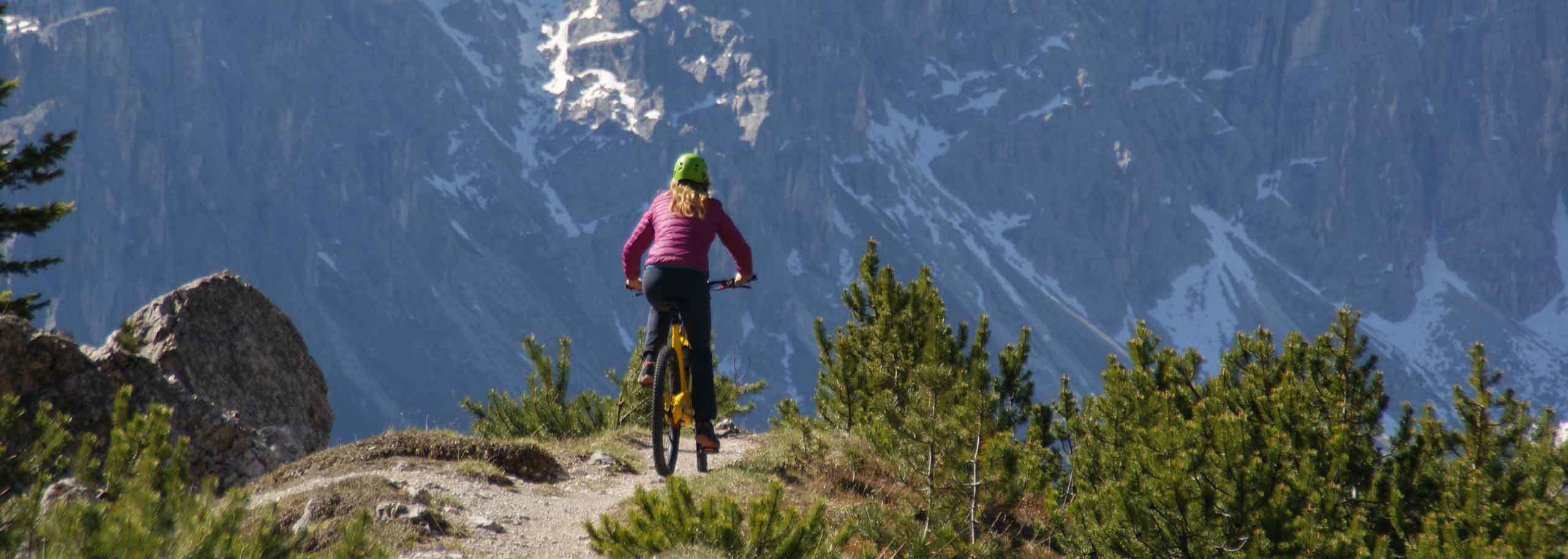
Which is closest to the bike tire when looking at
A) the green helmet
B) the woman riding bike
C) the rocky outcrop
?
the woman riding bike

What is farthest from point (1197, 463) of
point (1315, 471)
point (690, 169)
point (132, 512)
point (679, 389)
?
point (132, 512)

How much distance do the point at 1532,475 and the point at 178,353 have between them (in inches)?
365

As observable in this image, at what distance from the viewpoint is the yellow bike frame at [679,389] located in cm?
884

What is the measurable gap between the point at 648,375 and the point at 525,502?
4.27 feet

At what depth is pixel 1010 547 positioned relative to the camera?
25.0 ft

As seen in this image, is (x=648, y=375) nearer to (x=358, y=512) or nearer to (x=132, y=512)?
(x=358, y=512)

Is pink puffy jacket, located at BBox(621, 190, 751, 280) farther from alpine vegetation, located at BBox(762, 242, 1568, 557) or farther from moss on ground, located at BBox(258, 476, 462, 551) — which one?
moss on ground, located at BBox(258, 476, 462, 551)

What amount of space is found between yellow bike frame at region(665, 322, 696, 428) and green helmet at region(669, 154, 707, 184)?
1.08 meters

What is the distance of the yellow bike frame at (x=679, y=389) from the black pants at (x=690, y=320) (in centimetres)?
4

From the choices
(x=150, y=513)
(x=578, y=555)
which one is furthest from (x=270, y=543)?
(x=578, y=555)

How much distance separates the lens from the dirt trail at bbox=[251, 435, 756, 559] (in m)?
6.63

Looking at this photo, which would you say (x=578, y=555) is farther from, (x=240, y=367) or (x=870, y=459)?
(x=240, y=367)

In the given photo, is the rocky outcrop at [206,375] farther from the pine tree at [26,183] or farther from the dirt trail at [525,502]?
the pine tree at [26,183]

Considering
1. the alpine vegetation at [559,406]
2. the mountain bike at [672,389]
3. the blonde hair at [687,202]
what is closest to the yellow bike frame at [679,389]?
the mountain bike at [672,389]
